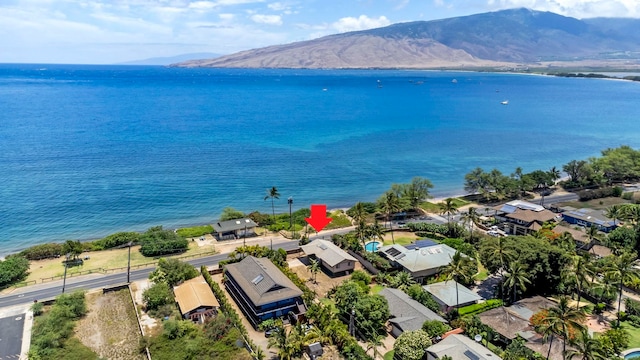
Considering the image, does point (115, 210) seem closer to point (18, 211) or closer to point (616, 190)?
point (18, 211)

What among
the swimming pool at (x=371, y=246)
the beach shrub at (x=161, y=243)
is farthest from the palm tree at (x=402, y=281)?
the beach shrub at (x=161, y=243)

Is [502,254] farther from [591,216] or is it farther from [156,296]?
[156,296]

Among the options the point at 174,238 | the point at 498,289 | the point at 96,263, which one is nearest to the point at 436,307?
the point at 498,289

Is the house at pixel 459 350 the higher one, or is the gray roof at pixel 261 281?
the gray roof at pixel 261 281

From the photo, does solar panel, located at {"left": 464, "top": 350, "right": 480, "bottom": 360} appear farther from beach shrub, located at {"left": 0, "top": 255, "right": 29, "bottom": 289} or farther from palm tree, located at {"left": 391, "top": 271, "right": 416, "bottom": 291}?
beach shrub, located at {"left": 0, "top": 255, "right": 29, "bottom": 289}

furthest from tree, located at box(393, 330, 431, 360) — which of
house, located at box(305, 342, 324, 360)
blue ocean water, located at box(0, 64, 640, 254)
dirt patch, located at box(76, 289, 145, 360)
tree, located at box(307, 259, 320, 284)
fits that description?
blue ocean water, located at box(0, 64, 640, 254)

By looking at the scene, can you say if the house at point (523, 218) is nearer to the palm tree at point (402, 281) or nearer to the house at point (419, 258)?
the house at point (419, 258)
